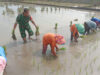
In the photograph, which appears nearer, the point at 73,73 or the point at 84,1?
the point at 73,73

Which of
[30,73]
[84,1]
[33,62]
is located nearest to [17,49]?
[33,62]

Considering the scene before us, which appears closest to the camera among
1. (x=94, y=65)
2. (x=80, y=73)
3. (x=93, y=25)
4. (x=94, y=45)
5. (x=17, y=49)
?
(x=80, y=73)

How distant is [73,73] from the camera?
139 inches

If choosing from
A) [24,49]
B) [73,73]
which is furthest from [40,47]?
[73,73]

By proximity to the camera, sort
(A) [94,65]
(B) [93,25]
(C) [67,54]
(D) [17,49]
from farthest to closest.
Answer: (B) [93,25] < (D) [17,49] < (C) [67,54] < (A) [94,65]

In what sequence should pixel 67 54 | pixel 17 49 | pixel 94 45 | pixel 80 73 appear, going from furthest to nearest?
1. pixel 94 45
2. pixel 17 49
3. pixel 67 54
4. pixel 80 73

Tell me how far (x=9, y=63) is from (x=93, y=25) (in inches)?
173

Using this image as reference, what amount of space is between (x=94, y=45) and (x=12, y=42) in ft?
10.8

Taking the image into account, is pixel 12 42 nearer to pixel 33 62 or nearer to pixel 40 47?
pixel 40 47

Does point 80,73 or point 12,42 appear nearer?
point 80,73

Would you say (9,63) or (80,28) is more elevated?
(80,28)

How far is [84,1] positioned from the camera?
2147cm

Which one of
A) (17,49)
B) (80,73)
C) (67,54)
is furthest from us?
(17,49)

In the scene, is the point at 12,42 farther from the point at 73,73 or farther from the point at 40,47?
the point at 73,73
